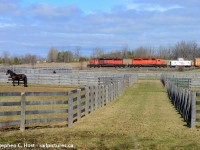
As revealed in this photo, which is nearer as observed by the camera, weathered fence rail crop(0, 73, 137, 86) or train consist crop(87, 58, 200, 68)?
weathered fence rail crop(0, 73, 137, 86)

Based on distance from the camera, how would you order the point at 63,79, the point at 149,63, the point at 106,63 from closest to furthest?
the point at 63,79
the point at 149,63
the point at 106,63

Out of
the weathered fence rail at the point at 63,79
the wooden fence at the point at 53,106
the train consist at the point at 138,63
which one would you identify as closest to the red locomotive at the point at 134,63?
the train consist at the point at 138,63

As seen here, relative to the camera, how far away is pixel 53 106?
765 inches

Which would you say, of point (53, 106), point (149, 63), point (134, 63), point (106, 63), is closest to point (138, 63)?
point (134, 63)

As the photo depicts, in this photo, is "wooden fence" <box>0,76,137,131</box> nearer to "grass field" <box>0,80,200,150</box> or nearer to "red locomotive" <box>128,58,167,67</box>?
"grass field" <box>0,80,200,150</box>

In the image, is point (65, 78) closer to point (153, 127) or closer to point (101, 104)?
point (101, 104)

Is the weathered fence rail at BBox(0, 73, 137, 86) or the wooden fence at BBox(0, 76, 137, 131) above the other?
the wooden fence at BBox(0, 76, 137, 131)

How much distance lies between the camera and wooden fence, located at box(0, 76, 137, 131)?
12652mm

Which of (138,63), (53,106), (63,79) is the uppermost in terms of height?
(138,63)

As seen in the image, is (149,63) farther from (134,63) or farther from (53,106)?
(53,106)

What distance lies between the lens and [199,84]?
46125mm

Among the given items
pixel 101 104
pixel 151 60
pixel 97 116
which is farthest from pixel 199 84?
pixel 151 60

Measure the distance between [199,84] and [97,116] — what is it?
31.7 m

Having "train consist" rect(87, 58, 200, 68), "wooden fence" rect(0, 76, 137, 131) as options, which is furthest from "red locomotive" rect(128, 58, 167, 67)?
"wooden fence" rect(0, 76, 137, 131)
